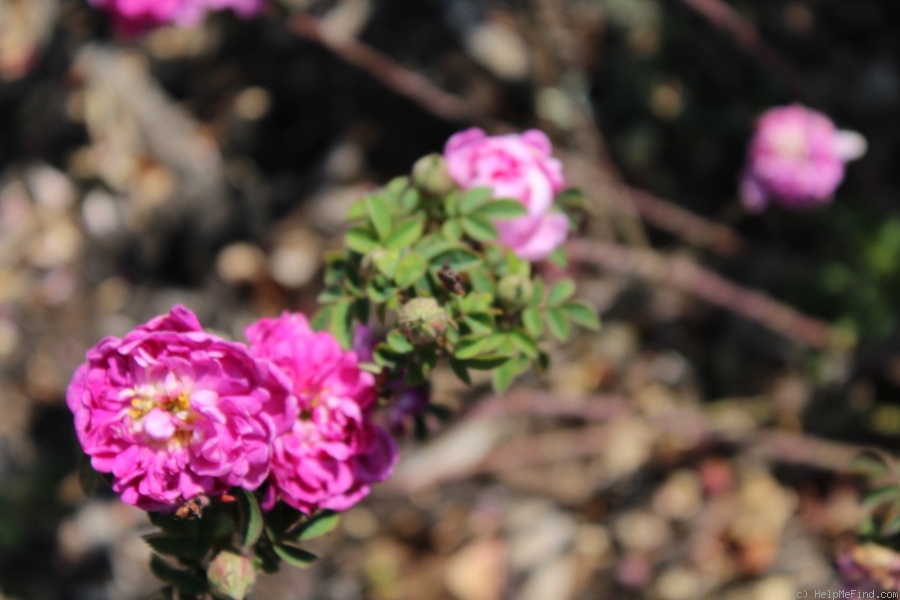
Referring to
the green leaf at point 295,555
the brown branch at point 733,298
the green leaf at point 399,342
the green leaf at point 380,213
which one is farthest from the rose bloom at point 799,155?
the green leaf at point 295,555

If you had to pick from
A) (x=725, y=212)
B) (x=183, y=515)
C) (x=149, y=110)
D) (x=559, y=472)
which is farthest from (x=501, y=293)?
(x=149, y=110)

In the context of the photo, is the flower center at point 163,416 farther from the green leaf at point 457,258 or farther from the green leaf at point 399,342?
the green leaf at point 457,258

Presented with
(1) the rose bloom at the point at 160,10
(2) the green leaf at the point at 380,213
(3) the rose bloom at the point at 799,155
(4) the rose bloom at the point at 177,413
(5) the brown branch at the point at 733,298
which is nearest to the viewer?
(4) the rose bloom at the point at 177,413

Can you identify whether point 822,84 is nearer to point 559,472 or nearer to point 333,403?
point 559,472

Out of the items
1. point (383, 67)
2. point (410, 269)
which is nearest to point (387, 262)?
point (410, 269)

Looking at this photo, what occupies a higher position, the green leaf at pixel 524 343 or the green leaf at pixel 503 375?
the green leaf at pixel 524 343

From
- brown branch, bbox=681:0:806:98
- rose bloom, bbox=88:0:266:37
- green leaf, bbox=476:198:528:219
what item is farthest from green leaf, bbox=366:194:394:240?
brown branch, bbox=681:0:806:98
